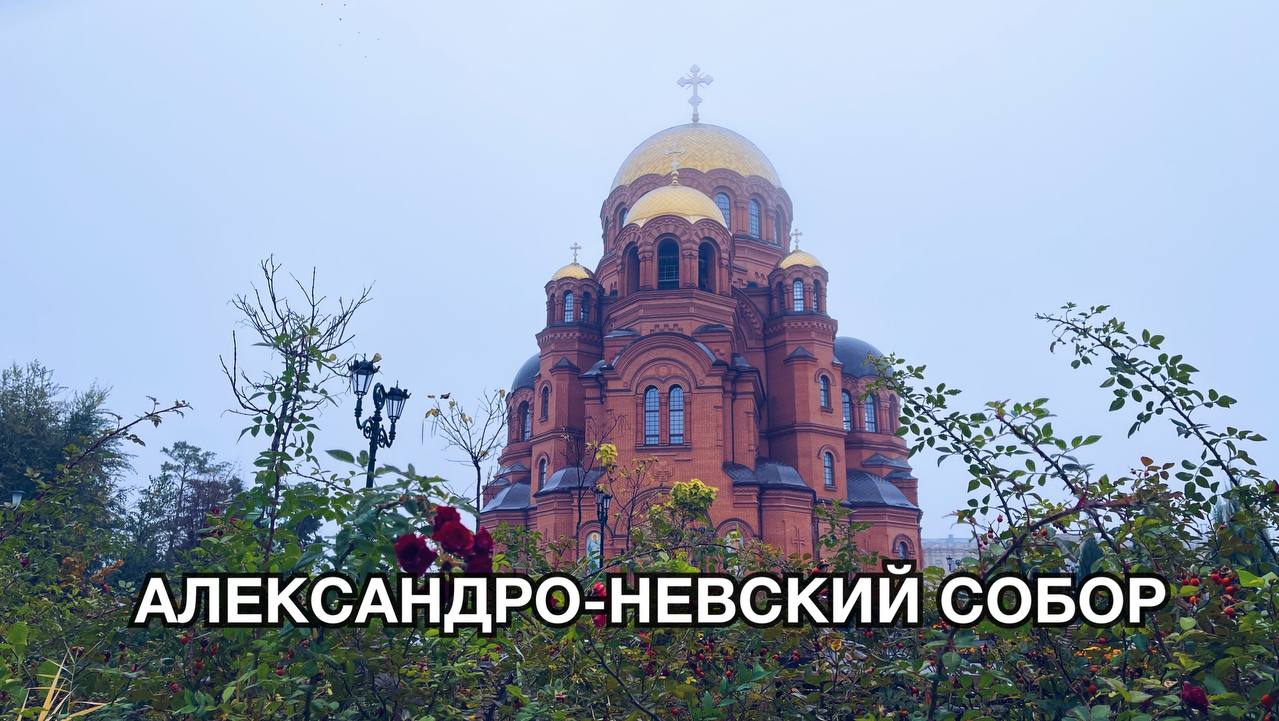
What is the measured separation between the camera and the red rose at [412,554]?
96.1 inches


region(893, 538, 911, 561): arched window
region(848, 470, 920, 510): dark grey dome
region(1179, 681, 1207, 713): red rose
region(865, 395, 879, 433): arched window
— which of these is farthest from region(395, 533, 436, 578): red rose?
region(865, 395, 879, 433): arched window

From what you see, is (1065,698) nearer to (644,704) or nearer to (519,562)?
(644,704)

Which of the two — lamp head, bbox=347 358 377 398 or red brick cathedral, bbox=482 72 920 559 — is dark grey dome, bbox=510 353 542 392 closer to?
red brick cathedral, bbox=482 72 920 559

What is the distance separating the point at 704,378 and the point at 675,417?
1.52 metres

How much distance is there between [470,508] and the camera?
2520 millimetres

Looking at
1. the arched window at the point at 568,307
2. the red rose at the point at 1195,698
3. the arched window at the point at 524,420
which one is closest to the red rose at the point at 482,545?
the red rose at the point at 1195,698

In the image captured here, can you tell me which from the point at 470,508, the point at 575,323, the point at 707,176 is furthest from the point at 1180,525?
the point at 707,176

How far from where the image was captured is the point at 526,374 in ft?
120

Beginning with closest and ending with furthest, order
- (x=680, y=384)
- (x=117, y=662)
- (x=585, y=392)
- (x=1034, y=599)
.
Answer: (x=1034, y=599), (x=117, y=662), (x=680, y=384), (x=585, y=392)

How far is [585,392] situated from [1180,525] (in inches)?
1008

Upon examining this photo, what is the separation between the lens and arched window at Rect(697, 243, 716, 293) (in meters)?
28.0

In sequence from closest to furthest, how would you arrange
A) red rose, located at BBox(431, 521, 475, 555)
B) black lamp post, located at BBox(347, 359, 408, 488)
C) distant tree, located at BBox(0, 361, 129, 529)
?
red rose, located at BBox(431, 521, 475, 555) < black lamp post, located at BBox(347, 359, 408, 488) < distant tree, located at BBox(0, 361, 129, 529)

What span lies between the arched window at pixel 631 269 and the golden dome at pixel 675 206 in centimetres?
103

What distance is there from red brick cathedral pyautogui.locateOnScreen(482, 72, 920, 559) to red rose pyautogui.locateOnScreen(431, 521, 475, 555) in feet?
64.7
